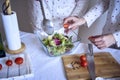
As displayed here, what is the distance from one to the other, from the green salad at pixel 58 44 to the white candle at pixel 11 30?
0.13 metres

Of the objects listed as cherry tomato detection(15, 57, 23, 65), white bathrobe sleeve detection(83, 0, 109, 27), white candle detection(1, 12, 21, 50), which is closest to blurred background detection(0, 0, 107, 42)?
white bathrobe sleeve detection(83, 0, 109, 27)

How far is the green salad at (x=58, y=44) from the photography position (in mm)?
832

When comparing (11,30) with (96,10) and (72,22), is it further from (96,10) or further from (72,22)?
(96,10)

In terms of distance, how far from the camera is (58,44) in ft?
2.83

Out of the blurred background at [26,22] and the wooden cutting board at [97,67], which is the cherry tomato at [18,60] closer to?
the wooden cutting board at [97,67]

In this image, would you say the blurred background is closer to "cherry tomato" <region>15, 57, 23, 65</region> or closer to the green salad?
the green salad

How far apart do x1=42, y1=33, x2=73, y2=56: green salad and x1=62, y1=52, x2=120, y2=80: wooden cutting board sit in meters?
0.04

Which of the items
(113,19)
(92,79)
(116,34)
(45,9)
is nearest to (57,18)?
(45,9)

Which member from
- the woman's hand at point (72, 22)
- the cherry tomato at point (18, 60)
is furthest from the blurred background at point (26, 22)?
the cherry tomato at point (18, 60)

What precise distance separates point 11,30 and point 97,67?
0.41m

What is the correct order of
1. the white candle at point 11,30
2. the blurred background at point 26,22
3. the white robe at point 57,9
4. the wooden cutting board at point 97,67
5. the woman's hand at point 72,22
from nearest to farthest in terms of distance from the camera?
the wooden cutting board at point 97,67 < the white candle at point 11,30 < the woman's hand at point 72,22 < the white robe at point 57,9 < the blurred background at point 26,22

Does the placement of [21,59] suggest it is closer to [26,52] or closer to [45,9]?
[26,52]

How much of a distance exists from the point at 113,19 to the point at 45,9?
1.69ft

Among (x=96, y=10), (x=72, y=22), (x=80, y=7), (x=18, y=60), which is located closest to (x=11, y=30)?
(x=18, y=60)
